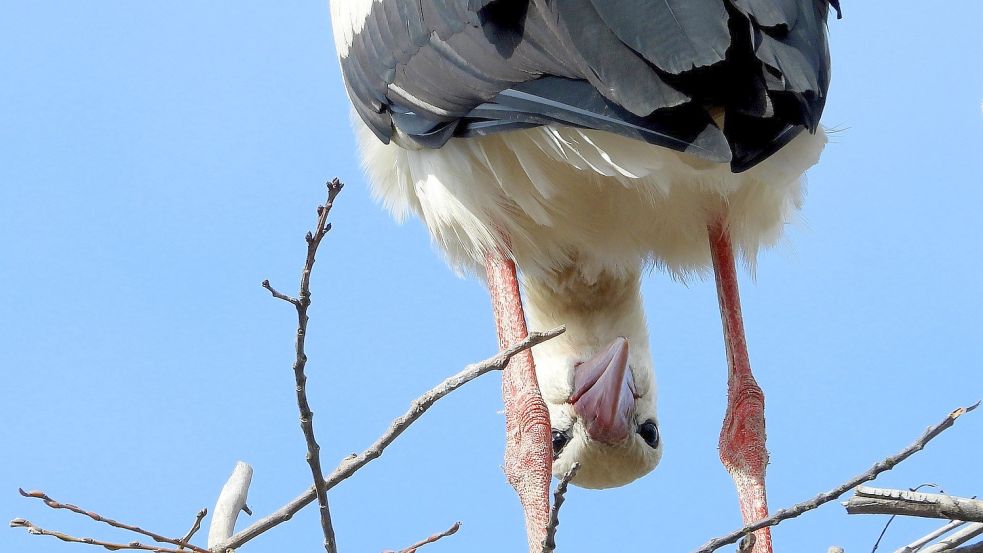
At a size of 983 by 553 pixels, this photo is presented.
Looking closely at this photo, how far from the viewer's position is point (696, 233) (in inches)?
226

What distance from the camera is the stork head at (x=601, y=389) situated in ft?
19.2

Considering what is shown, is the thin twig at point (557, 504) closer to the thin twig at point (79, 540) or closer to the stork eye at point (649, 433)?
the thin twig at point (79, 540)

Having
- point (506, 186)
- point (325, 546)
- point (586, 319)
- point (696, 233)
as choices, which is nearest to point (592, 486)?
point (586, 319)

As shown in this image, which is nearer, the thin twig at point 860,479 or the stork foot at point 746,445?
the thin twig at point 860,479

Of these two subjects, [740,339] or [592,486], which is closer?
[740,339]

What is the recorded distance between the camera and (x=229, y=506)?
423cm

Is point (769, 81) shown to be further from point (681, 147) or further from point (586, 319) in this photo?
point (586, 319)

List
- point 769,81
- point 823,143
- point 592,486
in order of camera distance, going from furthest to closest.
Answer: point 592,486
point 823,143
point 769,81

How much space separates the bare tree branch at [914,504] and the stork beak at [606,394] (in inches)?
72.0

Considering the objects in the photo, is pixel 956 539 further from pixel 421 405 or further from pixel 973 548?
pixel 421 405

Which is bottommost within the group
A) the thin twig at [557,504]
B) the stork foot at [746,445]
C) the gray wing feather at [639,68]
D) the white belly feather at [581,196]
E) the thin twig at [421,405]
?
the thin twig at [557,504]

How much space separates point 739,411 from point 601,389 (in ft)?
2.11

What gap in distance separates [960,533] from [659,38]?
1771 mm

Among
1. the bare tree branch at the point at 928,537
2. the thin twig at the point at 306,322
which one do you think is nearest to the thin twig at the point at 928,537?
the bare tree branch at the point at 928,537
